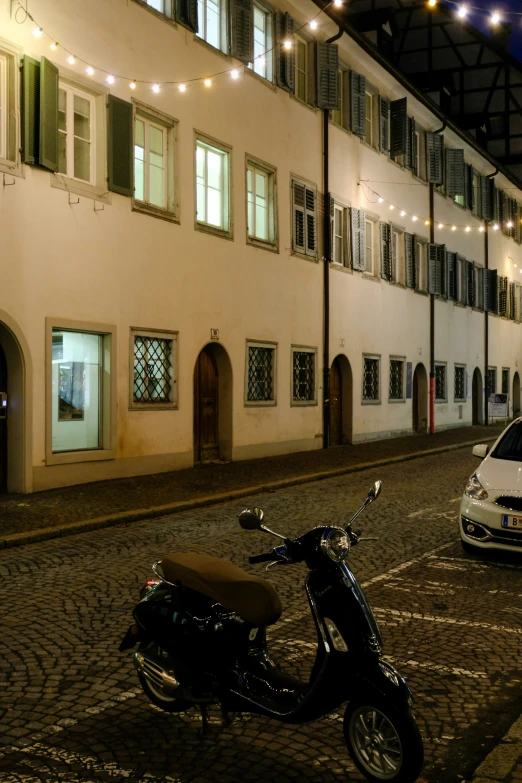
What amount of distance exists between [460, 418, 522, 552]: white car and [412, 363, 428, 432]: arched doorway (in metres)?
21.4

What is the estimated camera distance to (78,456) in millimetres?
14703

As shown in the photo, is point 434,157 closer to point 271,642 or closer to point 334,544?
point 271,642

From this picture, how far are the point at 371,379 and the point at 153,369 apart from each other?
10897mm

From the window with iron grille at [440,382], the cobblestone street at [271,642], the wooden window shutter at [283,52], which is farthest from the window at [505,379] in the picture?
the cobblestone street at [271,642]

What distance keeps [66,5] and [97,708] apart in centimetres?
1262

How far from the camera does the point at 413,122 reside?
3002cm

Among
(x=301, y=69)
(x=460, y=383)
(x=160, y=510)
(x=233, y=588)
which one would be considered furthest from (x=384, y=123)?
(x=233, y=588)

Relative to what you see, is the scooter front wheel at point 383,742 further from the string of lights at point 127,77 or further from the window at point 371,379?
the window at point 371,379

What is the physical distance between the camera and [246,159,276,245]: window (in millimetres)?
20078

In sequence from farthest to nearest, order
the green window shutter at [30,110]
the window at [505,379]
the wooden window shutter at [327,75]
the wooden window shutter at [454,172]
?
the window at [505,379] < the wooden window shutter at [454,172] < the wooden window shutter at [327,75] < the green window shutter at [30,110]

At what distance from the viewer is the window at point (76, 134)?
1462cm

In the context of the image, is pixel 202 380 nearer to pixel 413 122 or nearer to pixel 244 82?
pixel 244 82

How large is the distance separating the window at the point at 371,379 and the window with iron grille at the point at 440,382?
571cm

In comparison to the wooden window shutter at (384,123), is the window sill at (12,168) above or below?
below
